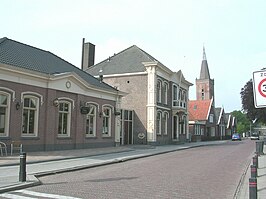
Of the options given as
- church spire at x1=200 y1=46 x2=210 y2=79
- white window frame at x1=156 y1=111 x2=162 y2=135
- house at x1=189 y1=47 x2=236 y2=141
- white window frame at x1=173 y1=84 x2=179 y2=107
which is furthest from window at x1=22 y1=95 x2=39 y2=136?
church spire at x1=200 y1=46 x2=210 y2=79

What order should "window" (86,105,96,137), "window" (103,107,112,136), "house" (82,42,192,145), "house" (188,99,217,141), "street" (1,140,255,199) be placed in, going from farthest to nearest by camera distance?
1. "house" (188,99,217,141)
2. "house" (82,42,192,145)
3. "window" (103,107,112,136)
4. "window" (86,105,96,137)
5. "street" (1,140,255,199)

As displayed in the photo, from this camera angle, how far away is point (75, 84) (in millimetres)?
23766

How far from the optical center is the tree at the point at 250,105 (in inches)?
1234

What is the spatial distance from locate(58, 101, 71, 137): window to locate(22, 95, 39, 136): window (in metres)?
2.25

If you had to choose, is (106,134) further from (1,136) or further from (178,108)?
(178,108)

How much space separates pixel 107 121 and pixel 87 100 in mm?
3744

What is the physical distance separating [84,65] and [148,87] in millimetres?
10125

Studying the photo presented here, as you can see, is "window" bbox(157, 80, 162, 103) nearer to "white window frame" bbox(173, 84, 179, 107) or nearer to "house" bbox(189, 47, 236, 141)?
"white window frame" bbox(173, 84, 179, 107)

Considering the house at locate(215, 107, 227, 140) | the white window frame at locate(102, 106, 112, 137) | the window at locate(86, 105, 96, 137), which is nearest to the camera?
the window at locate(86, 105, 96, 137)

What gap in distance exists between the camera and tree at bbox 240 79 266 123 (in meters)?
31.3

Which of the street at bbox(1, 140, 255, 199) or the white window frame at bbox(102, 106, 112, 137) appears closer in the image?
the street at bbox(1, 140, 255, 199)

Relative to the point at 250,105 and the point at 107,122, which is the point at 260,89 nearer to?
the point at 107,122

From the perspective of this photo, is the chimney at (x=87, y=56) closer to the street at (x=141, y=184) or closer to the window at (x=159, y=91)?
the window at (x=159, y=91)

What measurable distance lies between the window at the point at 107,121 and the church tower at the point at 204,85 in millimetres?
66944
